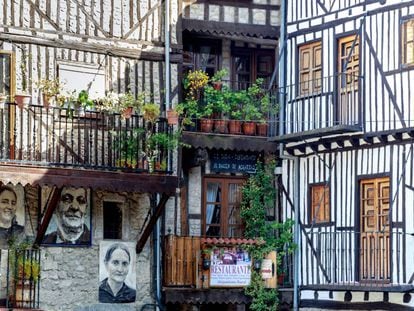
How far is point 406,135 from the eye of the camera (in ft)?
84.4

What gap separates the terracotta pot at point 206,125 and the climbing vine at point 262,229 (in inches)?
50.0

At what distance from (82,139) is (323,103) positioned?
173 inches

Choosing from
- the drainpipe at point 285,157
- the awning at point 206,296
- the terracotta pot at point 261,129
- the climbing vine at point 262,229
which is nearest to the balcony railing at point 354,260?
the drainpipe at point 285,157

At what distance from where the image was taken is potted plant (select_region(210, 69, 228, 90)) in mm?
27703

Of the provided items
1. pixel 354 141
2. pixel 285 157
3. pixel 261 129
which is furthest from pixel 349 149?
pixel 261 129

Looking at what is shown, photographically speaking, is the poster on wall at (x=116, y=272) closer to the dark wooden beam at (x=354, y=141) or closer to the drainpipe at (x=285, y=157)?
the drainpipe at (x=285, y=157)

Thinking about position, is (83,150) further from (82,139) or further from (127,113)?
(127,113)

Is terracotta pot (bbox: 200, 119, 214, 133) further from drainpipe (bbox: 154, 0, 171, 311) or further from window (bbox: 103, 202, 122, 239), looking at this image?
window (bbox: 103, 202, 122, 239)

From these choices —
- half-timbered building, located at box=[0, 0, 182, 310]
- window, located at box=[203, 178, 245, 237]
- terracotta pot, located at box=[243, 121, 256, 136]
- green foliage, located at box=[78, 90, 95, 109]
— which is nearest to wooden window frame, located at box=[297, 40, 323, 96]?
terracotta pot, located at box=[243, 121, 256, 136]

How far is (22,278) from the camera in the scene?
25219mm

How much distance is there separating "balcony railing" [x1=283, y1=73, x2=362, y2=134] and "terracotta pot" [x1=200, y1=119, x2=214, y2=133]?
1.43 m

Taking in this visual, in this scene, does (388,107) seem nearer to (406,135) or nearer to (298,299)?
(406,135)

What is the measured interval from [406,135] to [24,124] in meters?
6.50

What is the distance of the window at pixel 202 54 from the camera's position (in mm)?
28359
